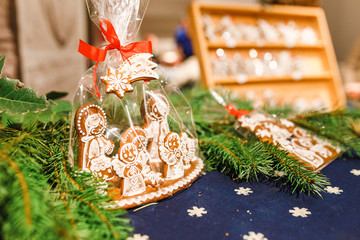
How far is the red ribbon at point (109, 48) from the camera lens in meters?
0.64

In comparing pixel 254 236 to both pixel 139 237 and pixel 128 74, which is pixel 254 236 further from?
pixel 128 74

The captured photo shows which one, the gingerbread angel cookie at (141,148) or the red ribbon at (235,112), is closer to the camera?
the gingerbread angel cookie at (141,148)

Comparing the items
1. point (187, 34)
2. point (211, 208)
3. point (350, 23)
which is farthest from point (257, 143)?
point (350, 23)

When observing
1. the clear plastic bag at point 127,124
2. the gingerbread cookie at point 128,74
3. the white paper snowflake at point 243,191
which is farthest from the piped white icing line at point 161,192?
the gingerbread cookie at point 128,74

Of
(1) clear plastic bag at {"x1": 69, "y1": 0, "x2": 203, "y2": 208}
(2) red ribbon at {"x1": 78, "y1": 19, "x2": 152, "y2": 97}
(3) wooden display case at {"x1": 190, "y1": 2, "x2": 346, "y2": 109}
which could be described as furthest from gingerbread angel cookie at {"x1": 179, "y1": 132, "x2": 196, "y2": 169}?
(3) wooden display case at {"x1": 190, "y1": 2, "x2": 346, "y2": 109}

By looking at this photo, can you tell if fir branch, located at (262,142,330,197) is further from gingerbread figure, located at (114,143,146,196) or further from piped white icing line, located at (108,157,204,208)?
gingerbread figure, located at (114,143,146,196)

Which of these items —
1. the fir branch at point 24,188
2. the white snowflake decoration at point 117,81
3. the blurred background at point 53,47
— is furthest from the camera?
the blurred background at point 53,47

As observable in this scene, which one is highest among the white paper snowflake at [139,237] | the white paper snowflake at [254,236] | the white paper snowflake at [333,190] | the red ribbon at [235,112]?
the red ribbon at [235,112]

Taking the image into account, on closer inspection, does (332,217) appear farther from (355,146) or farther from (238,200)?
(355,146)

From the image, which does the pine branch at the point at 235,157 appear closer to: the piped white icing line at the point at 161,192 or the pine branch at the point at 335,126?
the piped white icing line at the point at 161,192

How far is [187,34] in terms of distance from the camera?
9.93ft

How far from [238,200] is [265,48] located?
2126 millimetres

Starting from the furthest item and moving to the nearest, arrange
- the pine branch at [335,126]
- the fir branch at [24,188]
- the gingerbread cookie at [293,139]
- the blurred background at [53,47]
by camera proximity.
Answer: the blurred background at [53,47], the pine branch at [335,126], the gingerbread cookie at [293,139], the fir branch at [24,188]

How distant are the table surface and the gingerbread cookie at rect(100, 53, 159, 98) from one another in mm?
272
